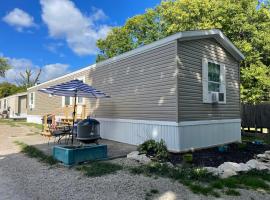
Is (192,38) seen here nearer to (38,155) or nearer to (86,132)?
(86,132)

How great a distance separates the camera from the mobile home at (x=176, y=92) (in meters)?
6.76

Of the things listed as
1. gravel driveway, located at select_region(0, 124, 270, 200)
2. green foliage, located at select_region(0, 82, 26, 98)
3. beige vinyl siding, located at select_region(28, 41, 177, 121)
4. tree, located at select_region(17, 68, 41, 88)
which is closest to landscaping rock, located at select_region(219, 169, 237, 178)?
gravel driveway, located at select_region(0, 124, 270, 200)

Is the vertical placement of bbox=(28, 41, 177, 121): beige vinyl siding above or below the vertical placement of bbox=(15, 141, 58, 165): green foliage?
above

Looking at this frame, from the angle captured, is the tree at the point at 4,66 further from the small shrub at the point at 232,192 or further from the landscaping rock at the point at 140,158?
the small shrub at the point at 232,192

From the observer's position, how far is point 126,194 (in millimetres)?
3705

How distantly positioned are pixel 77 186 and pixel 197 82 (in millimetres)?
4872

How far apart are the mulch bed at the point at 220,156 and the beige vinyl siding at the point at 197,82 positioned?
1051 millimetres

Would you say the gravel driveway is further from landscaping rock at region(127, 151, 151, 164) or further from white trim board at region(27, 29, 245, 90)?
white trim board at region(27, 29, 245, 90)

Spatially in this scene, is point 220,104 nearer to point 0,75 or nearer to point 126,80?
point 126,80

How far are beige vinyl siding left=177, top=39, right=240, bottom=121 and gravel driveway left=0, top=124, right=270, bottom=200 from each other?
286 cm

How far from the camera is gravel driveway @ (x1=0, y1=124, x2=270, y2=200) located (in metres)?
3.65

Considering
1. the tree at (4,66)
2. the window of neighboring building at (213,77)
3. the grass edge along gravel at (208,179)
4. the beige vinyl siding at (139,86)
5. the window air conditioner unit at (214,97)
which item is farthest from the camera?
the tree at (4,66)

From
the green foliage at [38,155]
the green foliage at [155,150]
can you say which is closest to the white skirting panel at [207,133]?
the green foliage at [155,150]

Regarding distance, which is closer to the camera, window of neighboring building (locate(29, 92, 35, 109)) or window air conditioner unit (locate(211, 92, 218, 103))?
window air conditioner unit (locate(211, 92, 218, 103))
